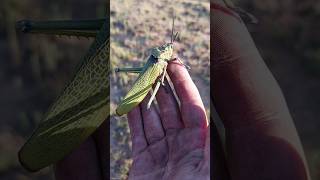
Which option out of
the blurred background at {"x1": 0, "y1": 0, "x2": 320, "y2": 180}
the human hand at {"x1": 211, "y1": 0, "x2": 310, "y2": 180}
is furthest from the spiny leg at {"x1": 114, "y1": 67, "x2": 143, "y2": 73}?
the blurred background at {"x1": 0, "y1": 0, "x2": 320, "y2": 180}

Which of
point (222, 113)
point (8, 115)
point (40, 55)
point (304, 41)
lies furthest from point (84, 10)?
point (222, 113)

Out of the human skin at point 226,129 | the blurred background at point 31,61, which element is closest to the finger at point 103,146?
the human skin at point 226,129

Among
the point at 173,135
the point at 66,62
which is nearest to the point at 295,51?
the point at 66,62

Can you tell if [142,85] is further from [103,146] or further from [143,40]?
[103,146]

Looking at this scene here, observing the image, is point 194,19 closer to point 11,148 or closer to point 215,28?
point 215,28

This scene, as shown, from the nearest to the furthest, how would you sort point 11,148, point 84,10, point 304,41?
point 11,148
point 304,41
point 84,10

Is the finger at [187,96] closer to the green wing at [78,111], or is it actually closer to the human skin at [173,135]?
the human skin at [173,135]
